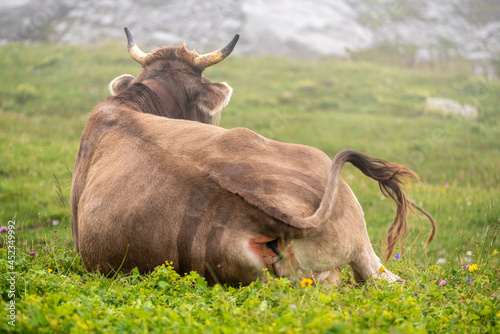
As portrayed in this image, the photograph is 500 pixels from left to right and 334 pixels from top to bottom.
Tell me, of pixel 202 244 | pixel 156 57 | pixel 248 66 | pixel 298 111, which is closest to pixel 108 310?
pixel 202 244

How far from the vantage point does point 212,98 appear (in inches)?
242

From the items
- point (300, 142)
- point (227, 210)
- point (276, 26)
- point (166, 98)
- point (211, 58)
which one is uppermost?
point (211, 58)

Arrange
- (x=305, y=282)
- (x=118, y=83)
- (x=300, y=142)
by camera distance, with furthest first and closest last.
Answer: (x=300, y=142), (x=118, y=83), (x=305, y=282)

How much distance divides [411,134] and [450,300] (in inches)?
387

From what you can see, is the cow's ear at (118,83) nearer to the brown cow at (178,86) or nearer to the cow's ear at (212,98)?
the brown cow at (178,86)

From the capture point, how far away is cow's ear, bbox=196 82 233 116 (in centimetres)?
613

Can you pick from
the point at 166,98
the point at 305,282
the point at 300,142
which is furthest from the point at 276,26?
the point at 305,282

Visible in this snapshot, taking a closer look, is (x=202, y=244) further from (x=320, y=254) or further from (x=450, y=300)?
(x=450, y=300)

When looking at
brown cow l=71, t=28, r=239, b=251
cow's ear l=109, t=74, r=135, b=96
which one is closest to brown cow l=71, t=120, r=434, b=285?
brown cow l=71, t=28, r=239, b=251

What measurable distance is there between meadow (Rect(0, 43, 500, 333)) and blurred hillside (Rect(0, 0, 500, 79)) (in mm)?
1603

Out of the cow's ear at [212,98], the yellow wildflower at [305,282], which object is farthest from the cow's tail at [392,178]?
the cow's ear at [212,98]

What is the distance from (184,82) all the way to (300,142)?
20.5 ft

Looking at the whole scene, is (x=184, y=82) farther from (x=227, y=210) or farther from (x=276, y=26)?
(x=276, y=26)

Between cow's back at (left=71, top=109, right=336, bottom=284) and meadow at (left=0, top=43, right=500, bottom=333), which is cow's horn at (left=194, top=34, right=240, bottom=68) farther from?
meadow at (left=0, top=43, right=500, bottom=333)
